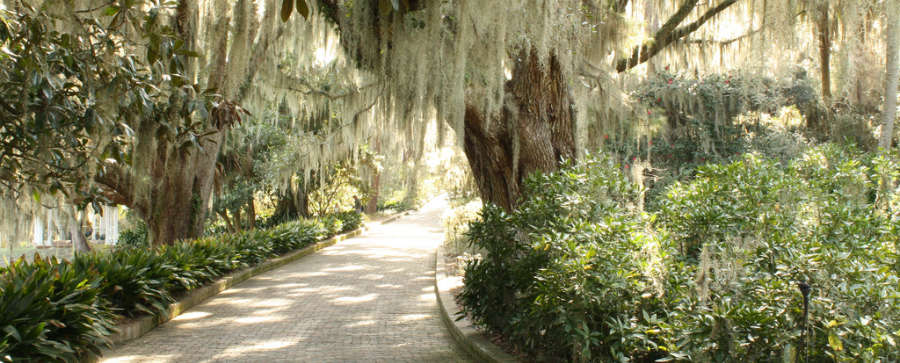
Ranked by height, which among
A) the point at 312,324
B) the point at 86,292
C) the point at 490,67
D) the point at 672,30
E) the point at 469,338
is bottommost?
the point at 312,324

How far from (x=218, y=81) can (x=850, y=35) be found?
332 inches

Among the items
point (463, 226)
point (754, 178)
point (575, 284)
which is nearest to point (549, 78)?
point (754, 178)

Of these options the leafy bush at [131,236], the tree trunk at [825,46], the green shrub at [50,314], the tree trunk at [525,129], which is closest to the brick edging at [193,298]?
the green shrub at [50,314]

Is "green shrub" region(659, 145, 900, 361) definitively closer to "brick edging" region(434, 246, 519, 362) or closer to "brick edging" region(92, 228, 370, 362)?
"brick edging" region(434, 246, 519, 362)

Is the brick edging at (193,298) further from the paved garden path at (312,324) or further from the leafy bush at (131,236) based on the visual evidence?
the leafy bush at (131,236)

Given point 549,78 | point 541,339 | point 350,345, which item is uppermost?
point 549,78

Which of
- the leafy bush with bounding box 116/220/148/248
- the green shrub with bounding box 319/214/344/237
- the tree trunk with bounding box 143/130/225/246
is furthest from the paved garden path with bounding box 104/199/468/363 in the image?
the leafy bush with bounding box 116/220/148/248

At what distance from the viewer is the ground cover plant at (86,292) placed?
4055 millimetres

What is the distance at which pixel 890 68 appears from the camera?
676 cm

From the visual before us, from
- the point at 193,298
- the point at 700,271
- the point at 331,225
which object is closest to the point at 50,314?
the point at 193,298

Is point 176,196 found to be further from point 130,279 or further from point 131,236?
point 131,236

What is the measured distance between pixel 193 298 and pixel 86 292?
106 inches

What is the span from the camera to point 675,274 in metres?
A: 3.39

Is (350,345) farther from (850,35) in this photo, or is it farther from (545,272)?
(850,35)
